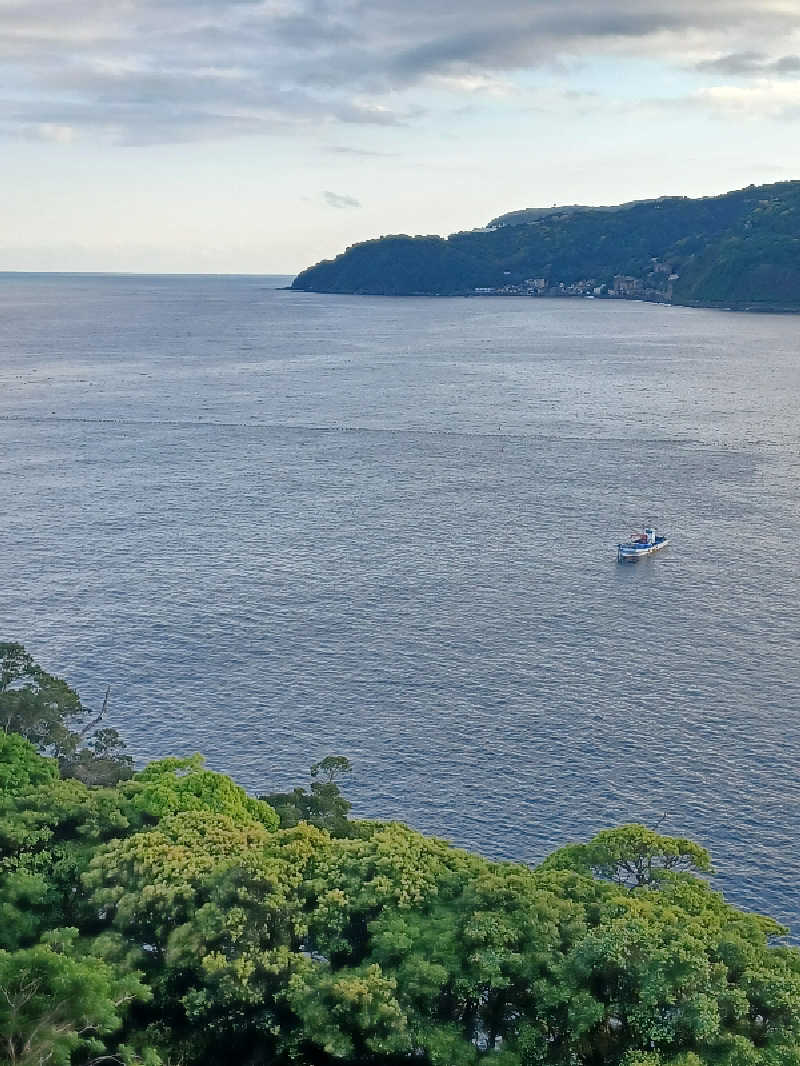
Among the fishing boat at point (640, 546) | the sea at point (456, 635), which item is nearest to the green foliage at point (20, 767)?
the sea at point (456, 635)

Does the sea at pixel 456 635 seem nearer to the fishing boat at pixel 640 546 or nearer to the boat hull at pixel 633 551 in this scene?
the boat hull at pixel 633 551

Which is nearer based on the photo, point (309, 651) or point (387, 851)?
point (387, 851)

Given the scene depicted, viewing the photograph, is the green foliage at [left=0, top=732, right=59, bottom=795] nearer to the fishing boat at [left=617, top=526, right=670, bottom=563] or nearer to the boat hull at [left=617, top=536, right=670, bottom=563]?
the boat hull at [left=617, top=536, right=670, bottom=563]

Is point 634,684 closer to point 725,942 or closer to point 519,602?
point 519,602

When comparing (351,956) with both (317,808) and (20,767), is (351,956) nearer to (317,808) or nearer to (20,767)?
(317,808)

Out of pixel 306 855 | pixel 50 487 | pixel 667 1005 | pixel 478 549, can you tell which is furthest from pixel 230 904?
pixel 50 487

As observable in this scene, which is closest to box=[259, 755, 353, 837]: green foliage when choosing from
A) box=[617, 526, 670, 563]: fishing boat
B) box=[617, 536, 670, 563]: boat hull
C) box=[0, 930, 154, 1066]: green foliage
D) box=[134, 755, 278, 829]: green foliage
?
box=[134, 755, 278, 829]: green foliage
